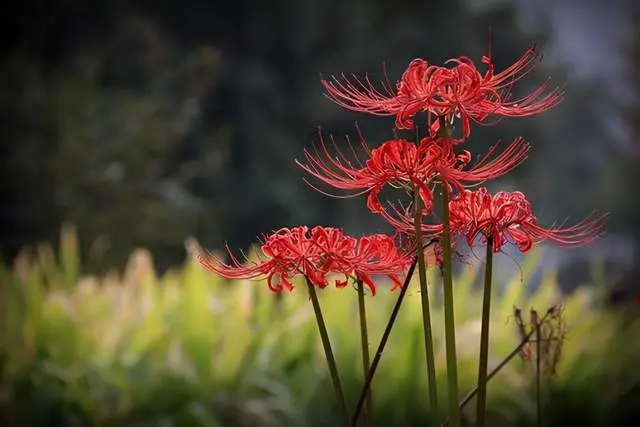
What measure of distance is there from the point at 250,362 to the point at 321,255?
63 cm

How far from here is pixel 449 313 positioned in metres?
0.46

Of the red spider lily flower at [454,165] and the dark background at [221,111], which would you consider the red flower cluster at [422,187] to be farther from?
the dark background at [221,111]

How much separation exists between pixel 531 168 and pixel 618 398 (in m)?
0.52

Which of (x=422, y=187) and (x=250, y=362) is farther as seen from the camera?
(x=250, y=362)

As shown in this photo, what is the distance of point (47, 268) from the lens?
134 centimetres

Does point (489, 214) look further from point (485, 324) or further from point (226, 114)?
point (226, 114)

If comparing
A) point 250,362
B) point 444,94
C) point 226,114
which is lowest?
point 444,94

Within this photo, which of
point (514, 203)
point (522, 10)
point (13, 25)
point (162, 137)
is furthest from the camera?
point (162, 137)

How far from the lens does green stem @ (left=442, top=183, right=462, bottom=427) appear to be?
446 millimetres

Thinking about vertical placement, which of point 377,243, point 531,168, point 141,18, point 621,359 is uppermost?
point 141,18

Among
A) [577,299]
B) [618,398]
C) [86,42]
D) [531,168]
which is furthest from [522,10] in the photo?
[86,42]

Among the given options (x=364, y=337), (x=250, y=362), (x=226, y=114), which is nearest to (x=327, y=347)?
(x=364, y=337)

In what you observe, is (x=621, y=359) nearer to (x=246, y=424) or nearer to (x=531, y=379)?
(x=531, y=379)

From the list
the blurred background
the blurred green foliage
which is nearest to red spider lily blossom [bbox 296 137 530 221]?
the blurred green foliage
